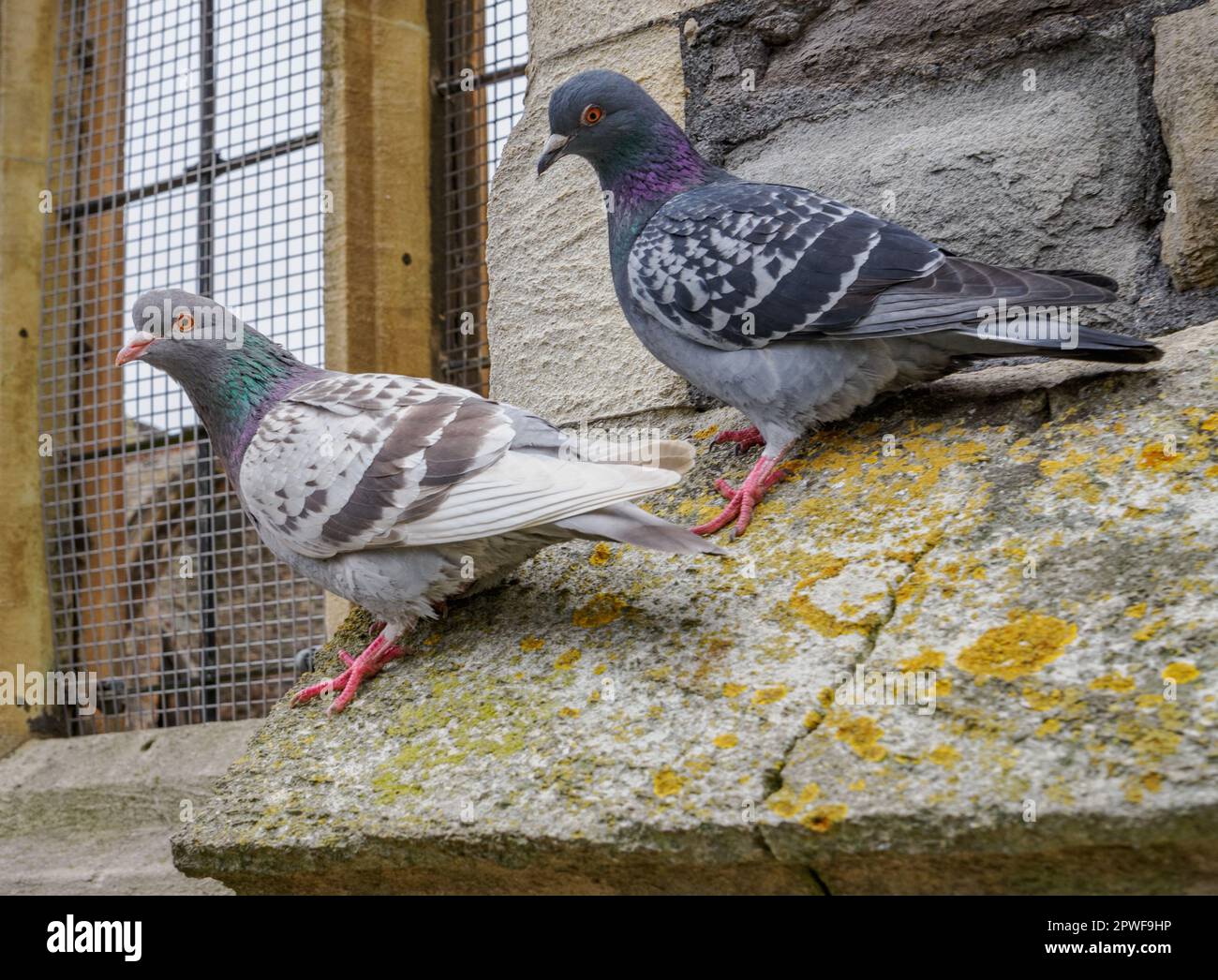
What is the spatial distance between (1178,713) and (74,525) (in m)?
4.68

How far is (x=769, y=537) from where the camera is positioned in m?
2.31

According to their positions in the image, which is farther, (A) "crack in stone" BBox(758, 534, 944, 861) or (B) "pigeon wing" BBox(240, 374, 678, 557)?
(B) "pigeon wing" BBox(240, 374, 678, 557)

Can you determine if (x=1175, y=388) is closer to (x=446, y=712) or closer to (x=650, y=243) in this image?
(x=650, y=243)

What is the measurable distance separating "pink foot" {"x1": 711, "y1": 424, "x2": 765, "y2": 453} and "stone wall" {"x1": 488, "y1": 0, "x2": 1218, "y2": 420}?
26cm

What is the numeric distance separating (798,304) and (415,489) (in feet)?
A: 2.89

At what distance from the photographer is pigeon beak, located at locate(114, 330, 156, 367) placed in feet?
8.89

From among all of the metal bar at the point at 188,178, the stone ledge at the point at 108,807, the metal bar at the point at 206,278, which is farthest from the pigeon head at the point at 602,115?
the stone ledge at the point at 108,807

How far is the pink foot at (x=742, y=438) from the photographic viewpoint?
2688 mm

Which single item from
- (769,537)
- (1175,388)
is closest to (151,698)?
(769,537)

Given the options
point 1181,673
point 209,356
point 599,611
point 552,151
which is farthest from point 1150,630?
point 209,356

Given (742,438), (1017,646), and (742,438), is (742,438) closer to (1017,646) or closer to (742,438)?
(742,438)

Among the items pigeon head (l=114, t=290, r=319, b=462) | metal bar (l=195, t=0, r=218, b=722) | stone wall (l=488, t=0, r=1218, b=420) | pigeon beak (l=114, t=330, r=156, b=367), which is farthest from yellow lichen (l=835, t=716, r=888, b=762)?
metal bar (l=195, t=0, r=218, b=722)

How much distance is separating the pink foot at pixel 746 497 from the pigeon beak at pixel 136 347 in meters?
1.42

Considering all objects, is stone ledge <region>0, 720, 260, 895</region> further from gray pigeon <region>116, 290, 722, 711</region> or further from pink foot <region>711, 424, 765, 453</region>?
pink foot <region>711, 424, 765, 453</region>
